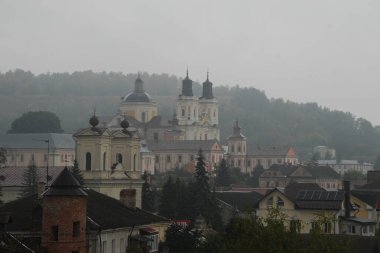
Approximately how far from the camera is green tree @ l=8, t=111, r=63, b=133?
179 m

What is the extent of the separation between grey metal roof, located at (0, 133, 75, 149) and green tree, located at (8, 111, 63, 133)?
11281 mm

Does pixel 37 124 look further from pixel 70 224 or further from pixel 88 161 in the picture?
pixel 70 224

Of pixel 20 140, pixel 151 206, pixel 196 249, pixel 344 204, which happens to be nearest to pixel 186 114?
pixel 20 140

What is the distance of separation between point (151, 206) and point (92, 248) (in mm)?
Answer: 43667

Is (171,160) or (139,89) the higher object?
(139,89)

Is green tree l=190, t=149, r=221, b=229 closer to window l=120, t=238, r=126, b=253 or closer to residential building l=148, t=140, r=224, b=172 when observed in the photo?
window l=120, t=238, r=126, b=253

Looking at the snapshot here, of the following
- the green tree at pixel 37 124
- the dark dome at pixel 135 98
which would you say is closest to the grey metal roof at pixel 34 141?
the green tree at pixel 37 124

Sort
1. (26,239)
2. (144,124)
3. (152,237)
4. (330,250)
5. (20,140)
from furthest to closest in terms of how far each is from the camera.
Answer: (144,124), (20,140), (152,237), (26,239), (330,250)

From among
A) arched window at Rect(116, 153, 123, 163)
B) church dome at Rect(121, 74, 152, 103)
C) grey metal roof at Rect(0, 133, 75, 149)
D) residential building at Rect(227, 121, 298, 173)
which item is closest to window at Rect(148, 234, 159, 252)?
arched window at Rect(116, 153, 123, 163)

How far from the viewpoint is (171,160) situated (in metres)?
174

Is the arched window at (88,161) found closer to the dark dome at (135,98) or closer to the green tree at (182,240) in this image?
the green tree at (182,240)

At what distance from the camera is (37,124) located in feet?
590

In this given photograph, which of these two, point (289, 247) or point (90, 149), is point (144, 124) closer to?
point (90, 149)

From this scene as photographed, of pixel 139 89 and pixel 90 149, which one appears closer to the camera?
pixel 90 149
